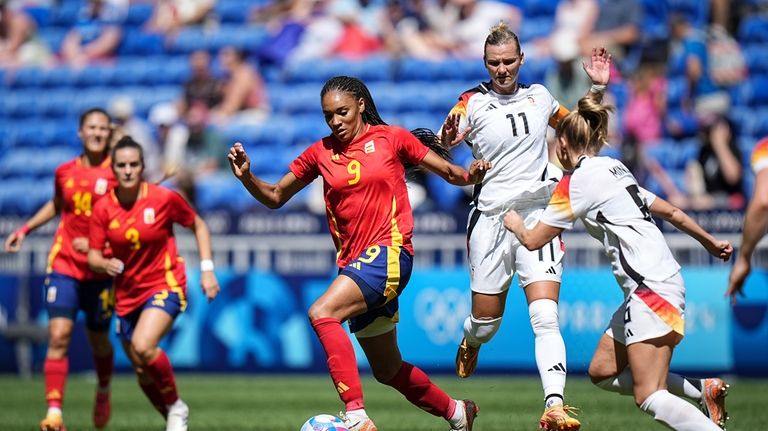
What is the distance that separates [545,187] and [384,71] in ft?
40.2

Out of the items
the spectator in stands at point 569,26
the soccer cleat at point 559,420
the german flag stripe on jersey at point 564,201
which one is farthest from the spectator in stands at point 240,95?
the german flag stripe on jersey at point 564,201

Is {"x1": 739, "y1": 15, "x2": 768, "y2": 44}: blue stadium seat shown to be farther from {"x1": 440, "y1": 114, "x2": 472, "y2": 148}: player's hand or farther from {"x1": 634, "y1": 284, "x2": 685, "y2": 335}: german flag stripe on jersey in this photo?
{"x1": 634, "y1": 284, "x2": 685, "y2": 335}: german flag stripe on jersey

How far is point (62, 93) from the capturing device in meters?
23.2

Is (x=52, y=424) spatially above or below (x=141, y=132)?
below

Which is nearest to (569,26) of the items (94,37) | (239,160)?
(94,37)

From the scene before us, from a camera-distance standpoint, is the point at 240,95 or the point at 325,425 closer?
the point at 325,425

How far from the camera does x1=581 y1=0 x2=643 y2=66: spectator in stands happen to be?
18.6 metres

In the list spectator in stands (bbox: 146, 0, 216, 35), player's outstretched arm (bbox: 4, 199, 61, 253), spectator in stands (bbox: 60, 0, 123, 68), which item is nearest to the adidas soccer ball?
player's outstretched arm (bbox: 4, 199, 61, 253)

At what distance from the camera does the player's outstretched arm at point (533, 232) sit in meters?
7.00

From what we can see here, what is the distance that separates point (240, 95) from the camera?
69.4ft

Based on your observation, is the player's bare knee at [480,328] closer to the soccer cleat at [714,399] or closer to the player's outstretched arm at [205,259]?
the soccer cleat at [714,399]

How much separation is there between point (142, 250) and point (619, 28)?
10.8 m

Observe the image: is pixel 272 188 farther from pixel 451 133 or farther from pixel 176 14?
pixel 176 14

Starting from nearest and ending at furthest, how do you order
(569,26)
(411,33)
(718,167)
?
(718,167) < (569,26) < (411,33)
